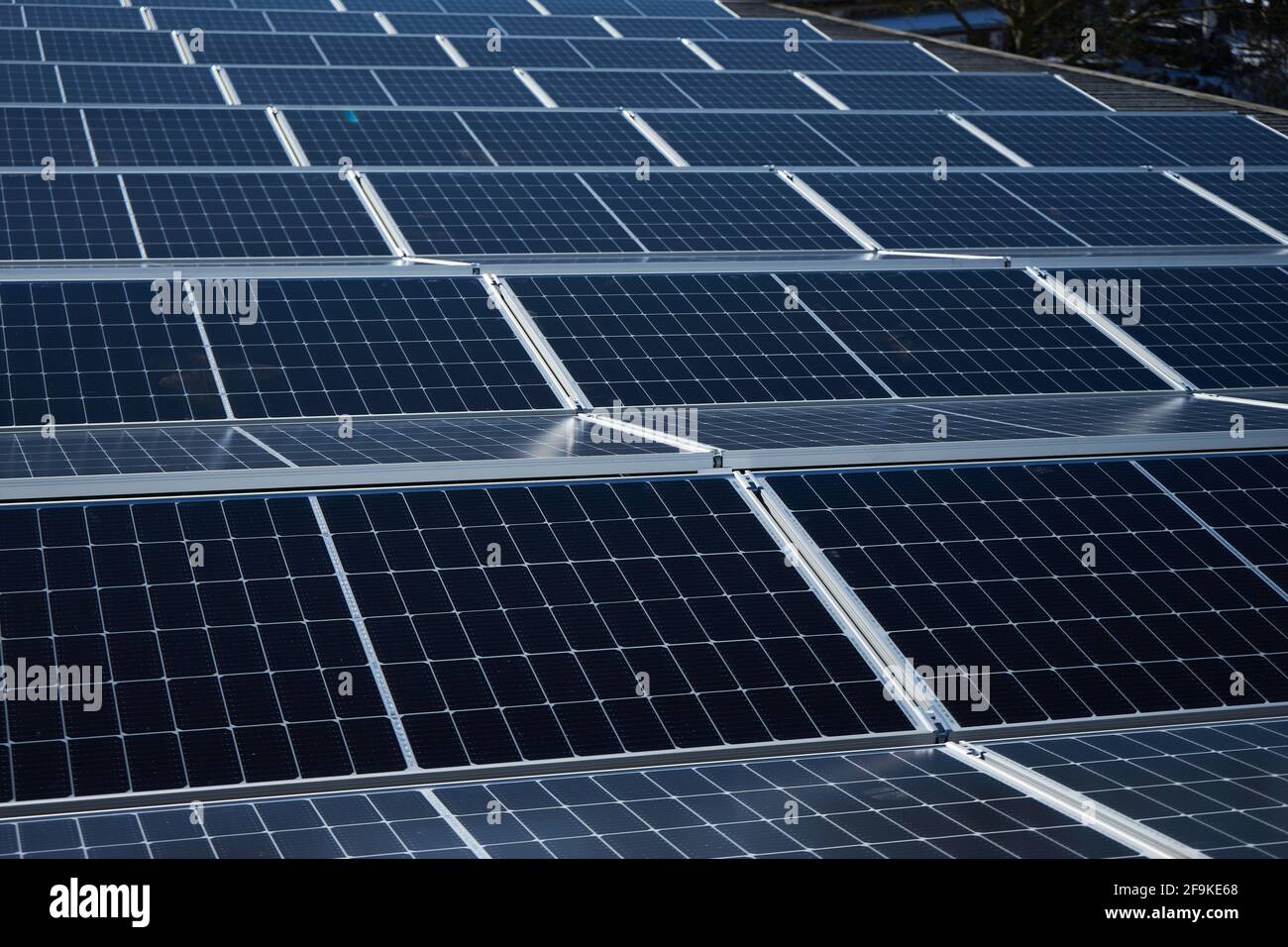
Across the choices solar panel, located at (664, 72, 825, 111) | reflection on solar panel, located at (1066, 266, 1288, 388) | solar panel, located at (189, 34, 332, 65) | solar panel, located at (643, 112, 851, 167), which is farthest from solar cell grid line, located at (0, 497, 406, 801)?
solar panel, located at (189, 34, 332, 65)

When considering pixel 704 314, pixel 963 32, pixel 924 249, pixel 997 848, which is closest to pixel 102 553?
pixel 997 848

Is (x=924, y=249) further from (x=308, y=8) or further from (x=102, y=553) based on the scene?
(x=308, y=8)

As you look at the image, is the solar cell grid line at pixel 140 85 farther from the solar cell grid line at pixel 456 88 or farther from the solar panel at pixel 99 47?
the solar cell grid line at pixel 456 88

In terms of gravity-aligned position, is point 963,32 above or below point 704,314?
above

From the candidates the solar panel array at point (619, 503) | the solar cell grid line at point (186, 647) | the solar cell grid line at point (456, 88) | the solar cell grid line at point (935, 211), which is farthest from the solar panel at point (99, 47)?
the solar cell grid line at point (186, 647)

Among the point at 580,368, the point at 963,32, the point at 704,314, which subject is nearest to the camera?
the point at 580,368

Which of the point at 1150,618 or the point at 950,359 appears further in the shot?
the point at 950,359
